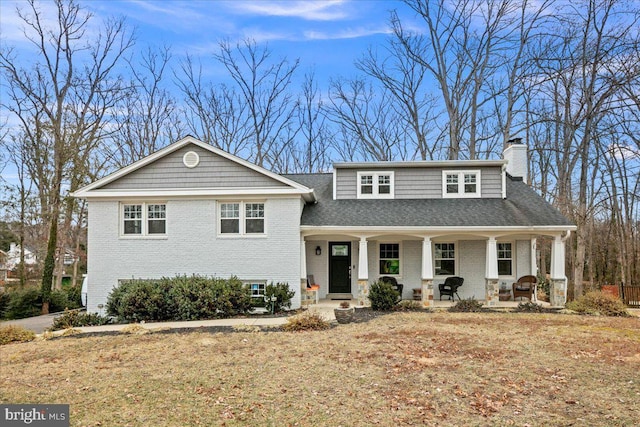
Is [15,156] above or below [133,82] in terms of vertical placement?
below

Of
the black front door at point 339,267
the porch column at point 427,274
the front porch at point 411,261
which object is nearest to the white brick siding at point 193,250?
the front porch at point 411,261

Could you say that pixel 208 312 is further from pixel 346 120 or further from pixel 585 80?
pixel 346 120

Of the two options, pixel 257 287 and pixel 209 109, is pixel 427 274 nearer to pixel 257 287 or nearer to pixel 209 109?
pixel 257 287

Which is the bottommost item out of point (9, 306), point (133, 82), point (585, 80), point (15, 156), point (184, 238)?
point (9, 306)

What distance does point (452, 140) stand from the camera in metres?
26.2

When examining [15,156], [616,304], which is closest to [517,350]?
[616,304]

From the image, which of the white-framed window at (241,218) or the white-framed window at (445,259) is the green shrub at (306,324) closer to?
the white-framed window at (241,218)

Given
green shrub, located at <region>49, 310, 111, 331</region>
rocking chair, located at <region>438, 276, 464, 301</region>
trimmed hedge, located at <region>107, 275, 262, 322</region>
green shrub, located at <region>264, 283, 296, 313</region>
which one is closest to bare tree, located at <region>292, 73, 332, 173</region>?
rocking chair, located at <region>438, 276, 464, 301</region>

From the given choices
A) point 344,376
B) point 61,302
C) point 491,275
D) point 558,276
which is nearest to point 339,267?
point 491,275

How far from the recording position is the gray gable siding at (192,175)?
1509 cm

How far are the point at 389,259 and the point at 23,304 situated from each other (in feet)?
53.6

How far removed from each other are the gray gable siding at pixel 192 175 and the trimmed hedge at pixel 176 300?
3464mm

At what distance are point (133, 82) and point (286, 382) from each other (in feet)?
92.2

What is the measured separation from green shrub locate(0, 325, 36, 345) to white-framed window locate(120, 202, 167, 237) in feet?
14.5
